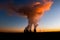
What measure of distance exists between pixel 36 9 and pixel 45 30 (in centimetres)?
61

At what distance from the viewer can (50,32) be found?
17.4 feet

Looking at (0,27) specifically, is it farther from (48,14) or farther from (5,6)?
(48,14)

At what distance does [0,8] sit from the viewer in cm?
534

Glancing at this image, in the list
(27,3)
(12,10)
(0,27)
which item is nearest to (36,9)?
(27,3)

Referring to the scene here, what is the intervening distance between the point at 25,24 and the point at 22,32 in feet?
0.74

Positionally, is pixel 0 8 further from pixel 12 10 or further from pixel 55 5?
pixel 55 5

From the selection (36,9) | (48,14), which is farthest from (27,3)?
(48,14)

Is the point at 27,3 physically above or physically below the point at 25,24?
above

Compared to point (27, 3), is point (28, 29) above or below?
below
